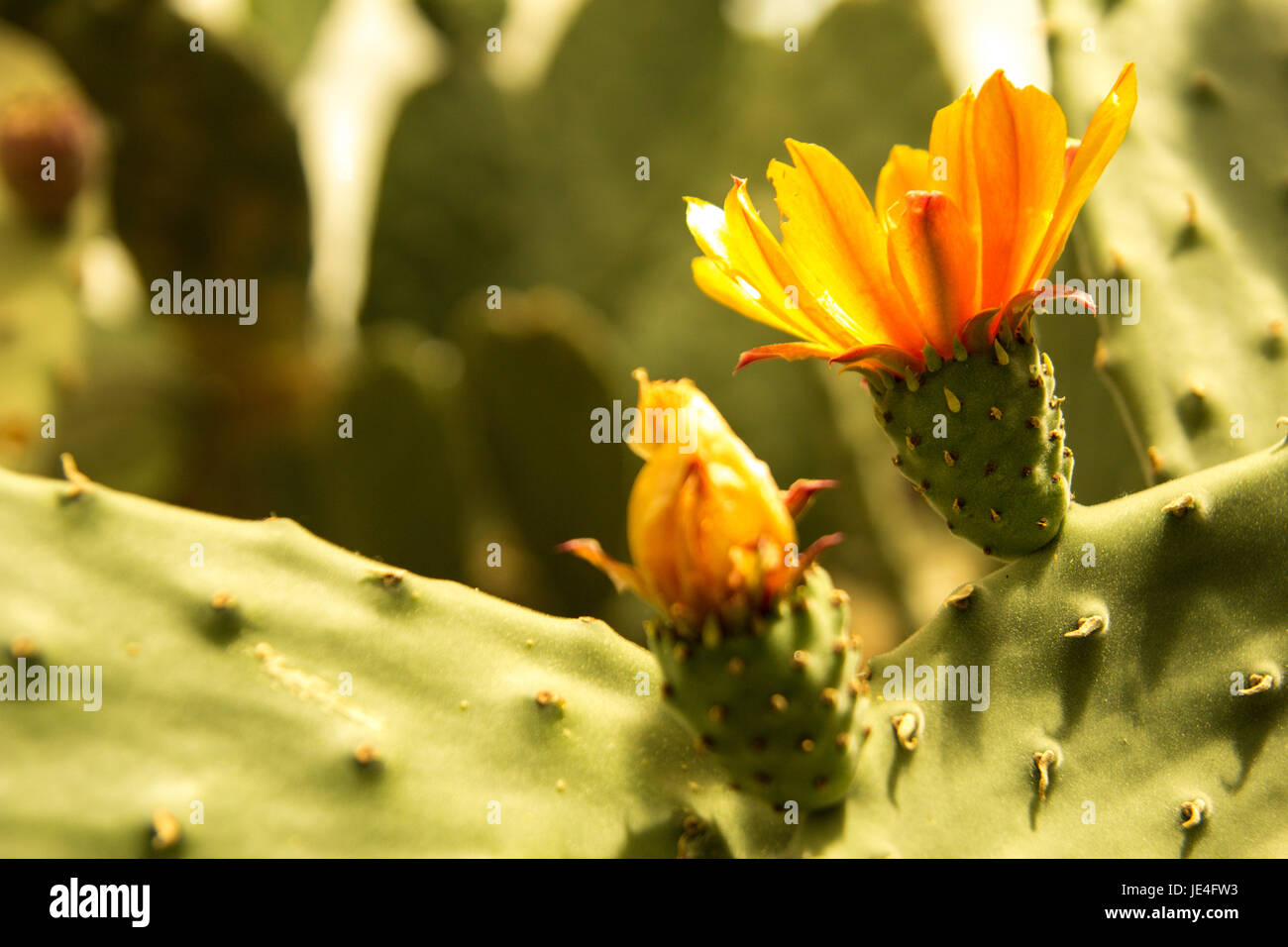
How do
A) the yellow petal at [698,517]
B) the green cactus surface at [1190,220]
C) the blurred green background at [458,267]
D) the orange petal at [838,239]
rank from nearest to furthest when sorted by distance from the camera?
the yellow petal at [698,517], the orange petal at [838,239], the green cactus surface at [1190,220], the blurred green background at [458,267]

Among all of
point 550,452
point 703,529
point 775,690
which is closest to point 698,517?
point 703,529

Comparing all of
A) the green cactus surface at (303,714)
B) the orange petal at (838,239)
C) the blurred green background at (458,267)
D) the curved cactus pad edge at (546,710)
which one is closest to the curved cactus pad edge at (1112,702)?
the curved cactus pad edge at (546,710)

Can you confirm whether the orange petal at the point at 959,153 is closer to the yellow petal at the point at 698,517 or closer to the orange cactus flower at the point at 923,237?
the orange cactus flower at the point at 923,237

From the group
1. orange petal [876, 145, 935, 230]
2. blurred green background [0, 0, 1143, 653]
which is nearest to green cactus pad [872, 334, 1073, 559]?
orange petal [876, 145, 935, 230]

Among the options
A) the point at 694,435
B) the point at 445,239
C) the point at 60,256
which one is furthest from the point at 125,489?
the point at 694,435

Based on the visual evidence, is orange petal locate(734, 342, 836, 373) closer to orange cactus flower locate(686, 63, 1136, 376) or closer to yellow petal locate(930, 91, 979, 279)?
orange cactus flower locate(686, 63, 1136, 376)
